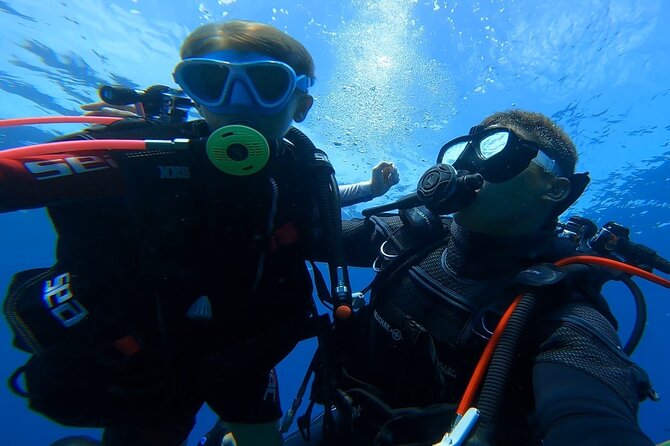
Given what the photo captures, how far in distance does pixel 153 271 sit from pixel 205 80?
4.59ft

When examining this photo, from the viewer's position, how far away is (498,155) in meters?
2.55

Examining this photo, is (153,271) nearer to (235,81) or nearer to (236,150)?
(236,150)

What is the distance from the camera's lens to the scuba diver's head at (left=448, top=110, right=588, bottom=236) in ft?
8.32

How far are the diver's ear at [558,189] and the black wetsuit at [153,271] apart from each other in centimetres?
198

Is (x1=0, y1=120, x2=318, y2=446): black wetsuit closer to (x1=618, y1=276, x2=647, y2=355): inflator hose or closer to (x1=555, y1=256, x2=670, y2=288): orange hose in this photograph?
(x1=555, y1=256, x2=670, y2=288): orange hose

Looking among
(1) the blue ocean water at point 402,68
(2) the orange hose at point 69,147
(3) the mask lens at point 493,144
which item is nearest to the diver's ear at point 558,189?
(3) the mask lens at point 493,144

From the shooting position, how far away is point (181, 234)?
2156 mm

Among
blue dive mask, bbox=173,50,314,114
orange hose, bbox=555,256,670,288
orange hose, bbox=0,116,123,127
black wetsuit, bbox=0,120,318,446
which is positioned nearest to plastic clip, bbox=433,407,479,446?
orange hose, bbox=555,256,670,288

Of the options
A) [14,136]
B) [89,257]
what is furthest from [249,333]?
[14,136]

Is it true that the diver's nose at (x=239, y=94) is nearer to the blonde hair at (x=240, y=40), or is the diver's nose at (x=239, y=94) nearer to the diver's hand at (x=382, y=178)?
the blonde hair at (x=240, y=40)

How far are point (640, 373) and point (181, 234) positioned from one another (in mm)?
2786

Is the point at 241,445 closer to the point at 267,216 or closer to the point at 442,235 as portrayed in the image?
the point at 267,216

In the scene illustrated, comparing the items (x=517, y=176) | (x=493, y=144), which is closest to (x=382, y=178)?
(x=493, y=144)

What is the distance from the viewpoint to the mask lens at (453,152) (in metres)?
2.87
